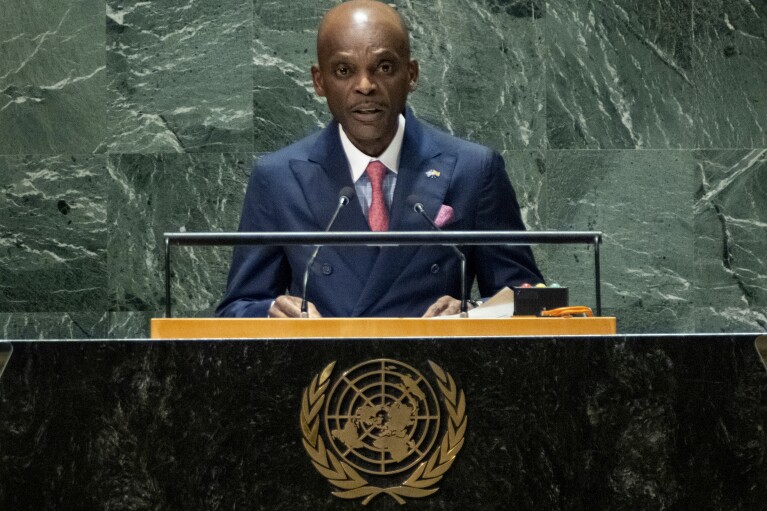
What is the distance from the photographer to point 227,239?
331 cm

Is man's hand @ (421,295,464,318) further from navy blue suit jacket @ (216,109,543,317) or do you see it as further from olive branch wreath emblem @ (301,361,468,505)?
olive branch wreath emblem @ (301,361,468,505)

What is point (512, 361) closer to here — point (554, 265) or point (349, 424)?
point (349, 424)

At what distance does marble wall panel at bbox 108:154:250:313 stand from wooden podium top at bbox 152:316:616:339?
2.92 meters

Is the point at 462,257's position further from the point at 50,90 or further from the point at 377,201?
the point at 50,90

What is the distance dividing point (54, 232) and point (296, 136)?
1.16m

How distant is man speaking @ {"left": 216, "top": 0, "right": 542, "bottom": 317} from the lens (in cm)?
424

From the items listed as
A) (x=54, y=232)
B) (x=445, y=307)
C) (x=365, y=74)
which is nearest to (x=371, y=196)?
(x=365, y=74)

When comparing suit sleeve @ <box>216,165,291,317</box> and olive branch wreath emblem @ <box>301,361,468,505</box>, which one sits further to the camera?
suit sleeve @ <box>216,165,291,317</box>

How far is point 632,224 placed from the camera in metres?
5.99

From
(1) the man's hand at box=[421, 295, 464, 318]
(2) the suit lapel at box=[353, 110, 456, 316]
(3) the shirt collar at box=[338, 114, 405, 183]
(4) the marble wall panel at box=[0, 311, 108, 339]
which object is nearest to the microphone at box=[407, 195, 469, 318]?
(1) the man's hand at box=[421, 295, 464, 318]

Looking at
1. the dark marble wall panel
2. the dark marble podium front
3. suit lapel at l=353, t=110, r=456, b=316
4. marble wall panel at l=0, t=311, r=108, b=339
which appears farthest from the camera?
the dark marble wall panel

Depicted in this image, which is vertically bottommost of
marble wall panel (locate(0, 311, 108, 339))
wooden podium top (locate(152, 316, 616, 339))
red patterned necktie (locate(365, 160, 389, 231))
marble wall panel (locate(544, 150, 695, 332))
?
marble wall panel (locate(0, 311, 108, 339))

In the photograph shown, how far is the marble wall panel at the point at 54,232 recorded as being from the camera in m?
5.95

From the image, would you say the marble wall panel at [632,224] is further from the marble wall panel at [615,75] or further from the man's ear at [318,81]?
the man's ear at [318,81]
